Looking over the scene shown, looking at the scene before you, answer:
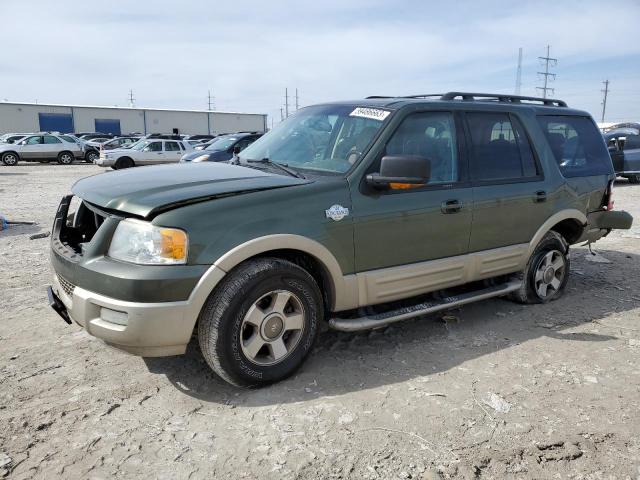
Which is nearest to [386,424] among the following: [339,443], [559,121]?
[339,443]

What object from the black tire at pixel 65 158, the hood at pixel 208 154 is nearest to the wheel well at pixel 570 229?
the hood at pixel 208 154

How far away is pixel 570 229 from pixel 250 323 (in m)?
3.68

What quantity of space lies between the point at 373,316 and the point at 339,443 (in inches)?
43.1

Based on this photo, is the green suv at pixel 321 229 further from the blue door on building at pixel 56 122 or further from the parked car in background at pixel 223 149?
the blue door on building at pixel 56 122

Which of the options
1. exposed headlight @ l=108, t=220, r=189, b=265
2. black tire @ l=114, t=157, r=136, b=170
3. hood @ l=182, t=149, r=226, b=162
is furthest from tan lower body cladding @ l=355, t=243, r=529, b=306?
black tire @ l=114, t=157, r=136, b=170

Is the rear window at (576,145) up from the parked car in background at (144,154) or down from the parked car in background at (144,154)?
up

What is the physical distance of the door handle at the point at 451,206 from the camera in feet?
13.1

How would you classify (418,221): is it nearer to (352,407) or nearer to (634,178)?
(352,407)

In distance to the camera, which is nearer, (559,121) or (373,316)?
(373,316)

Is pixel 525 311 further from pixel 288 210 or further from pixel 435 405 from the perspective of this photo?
pixel 288 210

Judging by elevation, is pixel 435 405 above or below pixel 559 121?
below

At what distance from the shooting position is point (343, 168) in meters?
3.69

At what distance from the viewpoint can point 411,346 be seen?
4.09 m

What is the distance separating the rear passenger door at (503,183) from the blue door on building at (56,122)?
5983 centimetres
